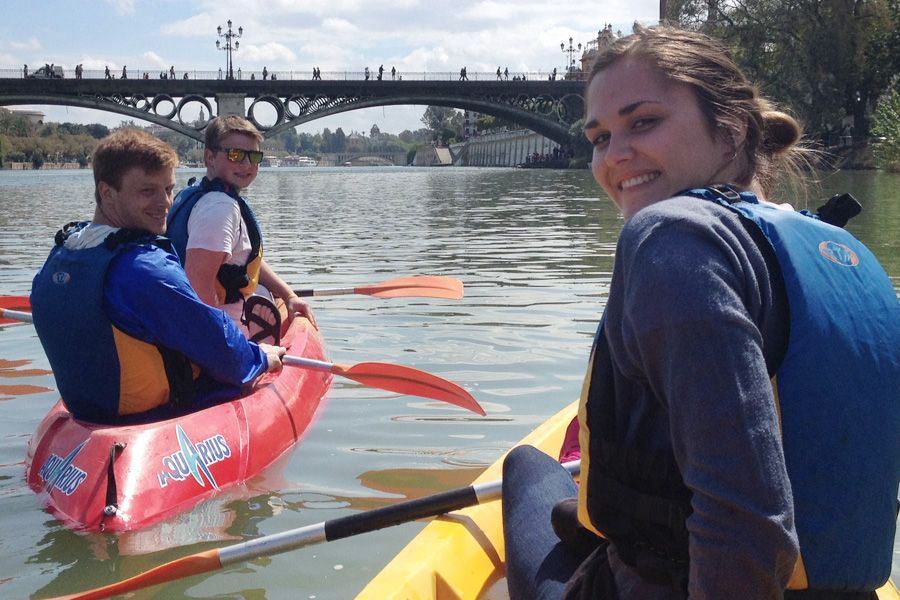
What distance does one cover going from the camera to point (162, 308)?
159 inches

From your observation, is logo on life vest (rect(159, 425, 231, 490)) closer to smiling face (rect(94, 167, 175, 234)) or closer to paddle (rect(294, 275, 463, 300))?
smiling face (rect(94, 167, 175, 234))

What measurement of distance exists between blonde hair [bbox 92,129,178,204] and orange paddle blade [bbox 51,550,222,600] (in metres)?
1.76

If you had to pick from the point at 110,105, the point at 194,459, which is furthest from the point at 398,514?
the point at 110,105

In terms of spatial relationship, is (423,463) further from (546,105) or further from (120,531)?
(546,105)

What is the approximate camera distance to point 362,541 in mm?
3787

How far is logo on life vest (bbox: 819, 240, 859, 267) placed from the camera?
1.62m

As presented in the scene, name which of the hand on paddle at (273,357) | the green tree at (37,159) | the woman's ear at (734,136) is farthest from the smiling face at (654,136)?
the green tree at (37,159)

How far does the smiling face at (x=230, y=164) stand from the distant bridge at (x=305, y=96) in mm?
55181

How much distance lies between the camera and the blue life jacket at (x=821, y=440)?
1.53m

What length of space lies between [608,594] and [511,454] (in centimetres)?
77

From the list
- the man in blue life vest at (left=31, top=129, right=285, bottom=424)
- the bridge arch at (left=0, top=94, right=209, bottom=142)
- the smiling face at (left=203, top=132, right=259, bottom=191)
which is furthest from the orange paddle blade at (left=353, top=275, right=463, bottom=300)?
the bridge arch at (left=0, top=94, right=209, bottom=142)

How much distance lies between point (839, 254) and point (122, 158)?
3154 millimetres

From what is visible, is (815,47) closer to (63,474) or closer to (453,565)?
(63,474)

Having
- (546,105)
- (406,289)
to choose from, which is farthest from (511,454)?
(546,105)
